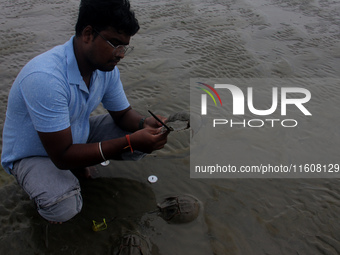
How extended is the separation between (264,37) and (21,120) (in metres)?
5.73

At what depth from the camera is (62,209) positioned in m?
2.32

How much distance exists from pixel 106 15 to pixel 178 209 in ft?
5.65

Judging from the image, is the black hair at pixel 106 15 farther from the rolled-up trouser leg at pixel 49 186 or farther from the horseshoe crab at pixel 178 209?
the horseshoe crab at pixel 178 209

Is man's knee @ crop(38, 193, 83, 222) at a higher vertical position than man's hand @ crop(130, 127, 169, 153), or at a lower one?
lower

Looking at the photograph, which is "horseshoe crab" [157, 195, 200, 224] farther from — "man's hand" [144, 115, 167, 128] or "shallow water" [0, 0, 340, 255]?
"man's hand" [144, 115, 167, 128]

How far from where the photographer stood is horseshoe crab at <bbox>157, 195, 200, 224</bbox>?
266 centimetres

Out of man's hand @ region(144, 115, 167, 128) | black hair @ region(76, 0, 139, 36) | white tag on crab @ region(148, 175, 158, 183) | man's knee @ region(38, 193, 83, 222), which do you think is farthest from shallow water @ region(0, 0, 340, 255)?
black hair @ region(76, 0, 139, 36)

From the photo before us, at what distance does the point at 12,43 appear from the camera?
19.1 ft

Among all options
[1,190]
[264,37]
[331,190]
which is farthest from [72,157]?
[264,37]

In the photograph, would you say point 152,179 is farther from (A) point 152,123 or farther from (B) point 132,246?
(B) point 132,246

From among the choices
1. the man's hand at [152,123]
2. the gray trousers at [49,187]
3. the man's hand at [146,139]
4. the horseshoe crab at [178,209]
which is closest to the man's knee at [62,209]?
the gray trousers at [49,187]

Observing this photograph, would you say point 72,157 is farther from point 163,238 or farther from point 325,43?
point 325,43

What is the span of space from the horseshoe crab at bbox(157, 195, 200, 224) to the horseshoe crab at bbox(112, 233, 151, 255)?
1.06 ft

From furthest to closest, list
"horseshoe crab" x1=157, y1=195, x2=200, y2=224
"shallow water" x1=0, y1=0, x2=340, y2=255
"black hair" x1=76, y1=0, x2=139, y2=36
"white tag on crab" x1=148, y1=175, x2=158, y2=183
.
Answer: "white tag on crab" x1=148, y1=175, x2=158, y2=183 → "horseshoe crab" x1=157, y1=195, x2=200, y2=224 → "shallow water" x1=0, y1=0, x2=340, y2=255 → "black hair" x1=76, y1=0, x2=139, y2=36
